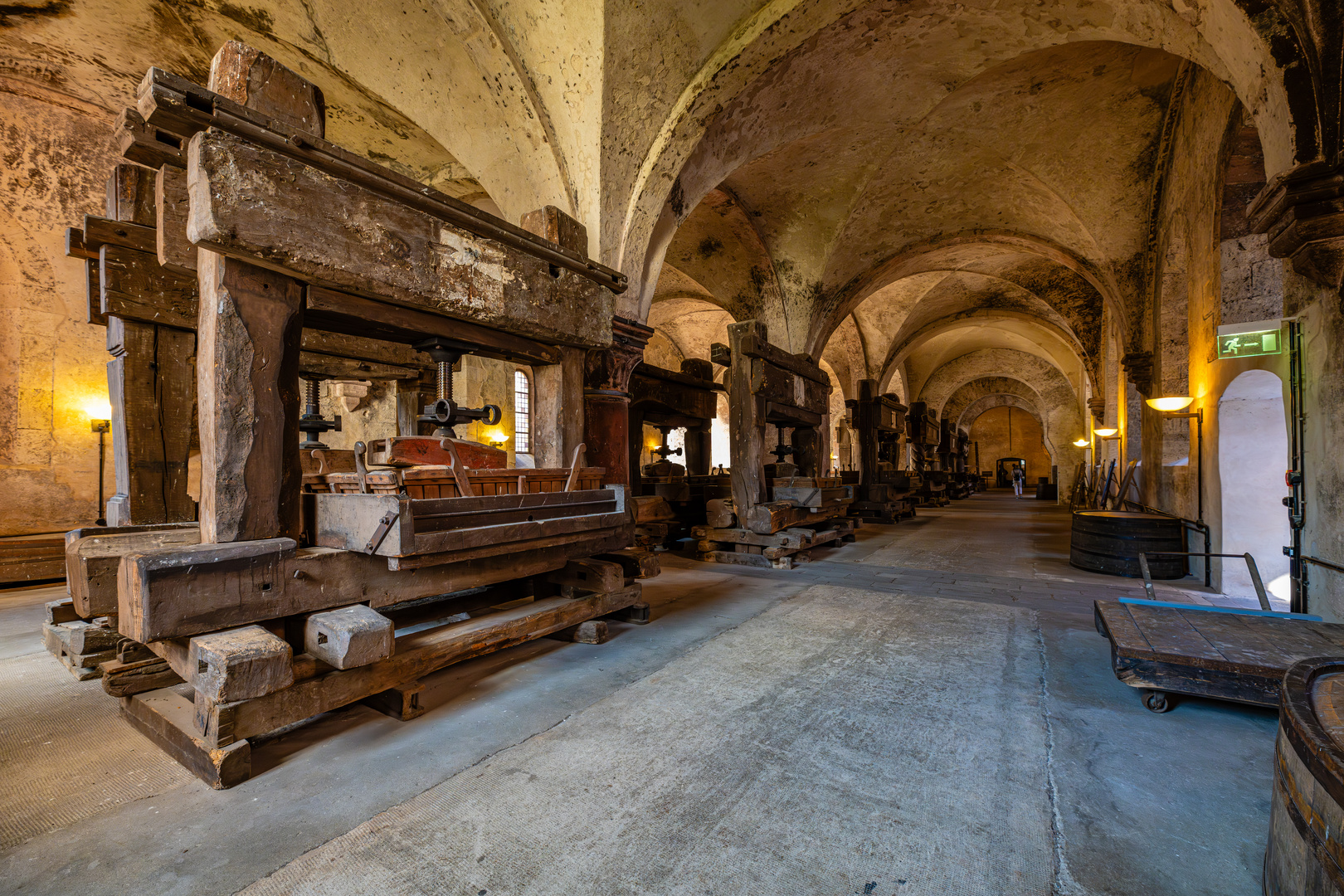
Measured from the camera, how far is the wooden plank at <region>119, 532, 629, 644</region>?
2.18 meters

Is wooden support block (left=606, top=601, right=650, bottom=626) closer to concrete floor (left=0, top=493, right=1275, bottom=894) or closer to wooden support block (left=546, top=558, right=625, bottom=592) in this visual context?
wooden support block (left=546, top=558, right=625, bottom=592)

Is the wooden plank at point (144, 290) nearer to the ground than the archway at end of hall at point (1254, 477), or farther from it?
farther from it

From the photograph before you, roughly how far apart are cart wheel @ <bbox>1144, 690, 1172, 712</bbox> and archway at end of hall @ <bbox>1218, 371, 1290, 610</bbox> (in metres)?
3.65

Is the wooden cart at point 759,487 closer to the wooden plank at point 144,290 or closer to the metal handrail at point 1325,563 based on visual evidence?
the metal handrail at point 1325,563

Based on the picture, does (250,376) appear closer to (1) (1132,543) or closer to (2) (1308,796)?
(2) (1308,796)

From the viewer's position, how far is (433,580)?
3252mm

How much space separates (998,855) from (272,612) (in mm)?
3034

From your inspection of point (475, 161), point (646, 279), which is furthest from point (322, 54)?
point (646, 279)

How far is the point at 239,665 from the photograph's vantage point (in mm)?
2162

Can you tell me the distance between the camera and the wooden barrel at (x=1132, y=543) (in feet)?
21.1

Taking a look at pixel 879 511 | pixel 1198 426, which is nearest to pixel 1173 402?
pixel 1198 426

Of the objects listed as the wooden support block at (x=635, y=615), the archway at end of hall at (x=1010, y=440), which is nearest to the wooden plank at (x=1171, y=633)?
the wooden support block at (x=635, y=615)

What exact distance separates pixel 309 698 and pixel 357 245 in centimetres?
229

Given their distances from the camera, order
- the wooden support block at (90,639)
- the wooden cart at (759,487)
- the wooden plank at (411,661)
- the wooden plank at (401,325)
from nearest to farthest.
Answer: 1. the wooden plank at (411,661)
2. the wooden plank at (401,325)
3. the wooden support block at (90,639)
4. the wooden cart at (759,487)
